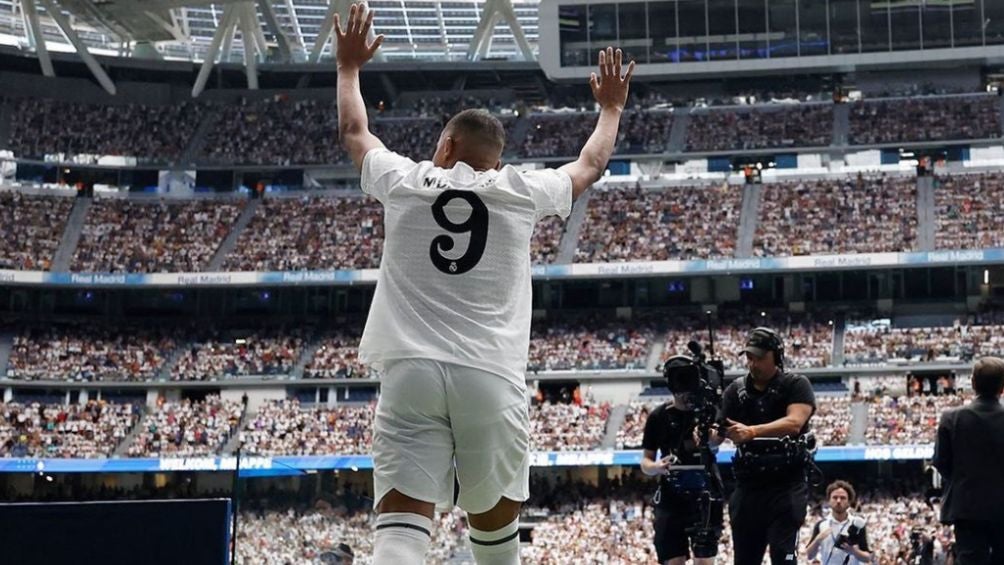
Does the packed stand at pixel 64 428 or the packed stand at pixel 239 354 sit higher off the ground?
the packed stand at pixel 239 354

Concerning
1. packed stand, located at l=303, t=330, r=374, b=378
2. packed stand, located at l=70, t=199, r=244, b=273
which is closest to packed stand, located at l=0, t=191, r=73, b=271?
packed stand, located at l=70, t=199, r=244, b=273

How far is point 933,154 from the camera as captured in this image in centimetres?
5462

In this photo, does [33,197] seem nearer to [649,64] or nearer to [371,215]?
[371,215]

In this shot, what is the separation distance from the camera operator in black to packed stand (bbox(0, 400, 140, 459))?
128 ft

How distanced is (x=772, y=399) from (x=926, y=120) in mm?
49882

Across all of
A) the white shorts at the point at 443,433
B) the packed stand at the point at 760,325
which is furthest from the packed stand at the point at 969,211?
the white shorts at the point at 443,433

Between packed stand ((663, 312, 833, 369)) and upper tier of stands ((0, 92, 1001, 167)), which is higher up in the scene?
upper tier of stands ((0, 92, 1001, 167))

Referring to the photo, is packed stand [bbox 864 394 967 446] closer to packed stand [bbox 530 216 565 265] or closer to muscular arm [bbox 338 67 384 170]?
packed stand [bbox 530 216 565 265]

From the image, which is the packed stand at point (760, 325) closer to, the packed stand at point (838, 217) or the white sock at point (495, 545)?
the packed stand at point (838, 217)

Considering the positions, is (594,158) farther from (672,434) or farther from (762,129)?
(762,129)

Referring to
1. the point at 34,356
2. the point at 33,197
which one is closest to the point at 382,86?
the point at 33,197

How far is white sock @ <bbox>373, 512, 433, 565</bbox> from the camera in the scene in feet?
14.1

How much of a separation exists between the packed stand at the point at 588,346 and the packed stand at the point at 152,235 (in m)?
14.3

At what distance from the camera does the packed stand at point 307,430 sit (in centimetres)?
4288
